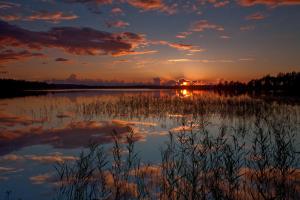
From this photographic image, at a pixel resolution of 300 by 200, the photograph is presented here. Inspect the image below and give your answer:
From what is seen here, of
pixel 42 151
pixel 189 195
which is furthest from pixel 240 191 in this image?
pixel 42 151

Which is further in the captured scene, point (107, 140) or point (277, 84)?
point (277, 84)

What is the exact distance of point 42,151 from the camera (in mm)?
10438

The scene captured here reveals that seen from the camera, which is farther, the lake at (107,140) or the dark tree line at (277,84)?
the dark tree line at (277,84)

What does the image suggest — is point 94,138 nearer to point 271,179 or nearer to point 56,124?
point 56,124

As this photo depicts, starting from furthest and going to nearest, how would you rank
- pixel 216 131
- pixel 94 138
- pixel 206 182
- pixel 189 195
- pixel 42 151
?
pixel 216 131, pixel 94 138, pixel 42 151, pixel 206 182, pixel 189 195

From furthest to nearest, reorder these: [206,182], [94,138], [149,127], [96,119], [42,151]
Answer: [96,119]
[149,127]
[94,138]
[42,151]
[206,182]

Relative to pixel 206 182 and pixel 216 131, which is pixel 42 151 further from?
pixel 216 131

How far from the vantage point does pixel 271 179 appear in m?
6.28

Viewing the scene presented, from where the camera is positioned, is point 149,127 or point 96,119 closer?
point 149,127

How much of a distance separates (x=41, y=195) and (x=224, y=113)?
51.4 feet

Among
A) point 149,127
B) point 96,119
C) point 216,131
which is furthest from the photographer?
point 96,119

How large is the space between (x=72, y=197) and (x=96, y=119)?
1357 centimetres

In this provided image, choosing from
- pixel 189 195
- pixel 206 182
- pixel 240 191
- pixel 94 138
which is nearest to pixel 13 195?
pixel 189 195

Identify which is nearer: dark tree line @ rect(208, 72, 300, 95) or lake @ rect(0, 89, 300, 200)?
lake @ rect(0, 89, 300, 200)
